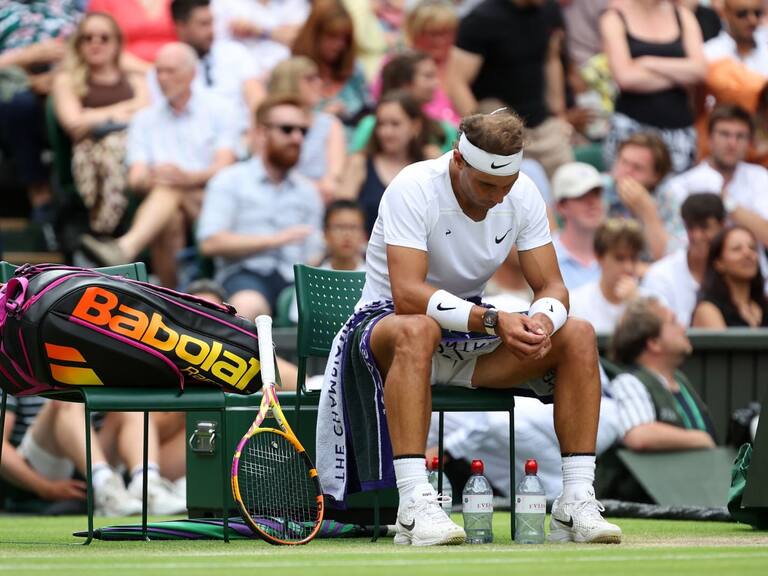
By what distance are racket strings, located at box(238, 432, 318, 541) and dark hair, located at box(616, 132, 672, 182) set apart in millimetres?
6309

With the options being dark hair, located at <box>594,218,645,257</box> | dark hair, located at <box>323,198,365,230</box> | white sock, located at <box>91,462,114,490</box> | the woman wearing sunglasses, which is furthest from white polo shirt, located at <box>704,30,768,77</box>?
white sock, located at <box>91,462,114,490</box>

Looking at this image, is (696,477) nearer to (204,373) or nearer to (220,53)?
(204,373)

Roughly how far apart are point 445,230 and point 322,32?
6136 millimetres

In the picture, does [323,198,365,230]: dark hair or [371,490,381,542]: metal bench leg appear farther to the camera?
[323,198,365,230]: dark hair

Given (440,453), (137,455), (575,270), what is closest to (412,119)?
(575,270)

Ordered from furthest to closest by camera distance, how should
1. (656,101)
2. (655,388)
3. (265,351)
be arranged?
(656,101)
(655,388)
(265,351)

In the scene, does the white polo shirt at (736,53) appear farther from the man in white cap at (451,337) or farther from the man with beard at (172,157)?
the man in white cap at (451,337)

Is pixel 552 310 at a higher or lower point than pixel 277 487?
higher

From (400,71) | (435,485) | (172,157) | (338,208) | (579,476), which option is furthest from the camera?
(400,71)

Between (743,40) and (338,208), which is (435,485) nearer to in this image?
(338,208)

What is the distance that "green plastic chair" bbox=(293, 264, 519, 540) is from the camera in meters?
6.40

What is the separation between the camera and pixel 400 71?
11.9 m

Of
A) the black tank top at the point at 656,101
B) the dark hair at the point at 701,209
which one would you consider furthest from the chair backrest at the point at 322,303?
the black tank top at the point at 656,101

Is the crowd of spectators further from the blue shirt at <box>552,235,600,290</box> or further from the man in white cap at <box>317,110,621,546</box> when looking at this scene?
the man in white cap at <box>317,110,621,546</box>
